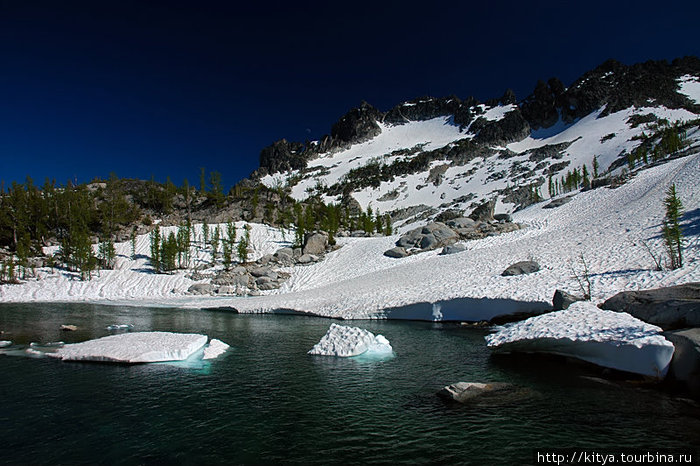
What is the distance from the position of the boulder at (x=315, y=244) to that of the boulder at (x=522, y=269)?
44.0m

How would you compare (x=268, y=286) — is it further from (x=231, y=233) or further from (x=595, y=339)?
(x=595, y=339)

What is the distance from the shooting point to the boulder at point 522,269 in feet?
102

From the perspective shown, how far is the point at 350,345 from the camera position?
18.2 meters

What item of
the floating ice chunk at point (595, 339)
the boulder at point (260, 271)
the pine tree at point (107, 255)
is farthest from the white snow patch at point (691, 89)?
the pine tree at point (107, 255)

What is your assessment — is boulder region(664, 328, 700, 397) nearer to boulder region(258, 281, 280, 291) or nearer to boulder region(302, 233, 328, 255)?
boulder region(258, 281, 280, 291)

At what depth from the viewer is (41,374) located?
569 inches

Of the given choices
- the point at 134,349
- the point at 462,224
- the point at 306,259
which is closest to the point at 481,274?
the point at 134,349

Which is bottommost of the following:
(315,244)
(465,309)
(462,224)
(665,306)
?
(465,309)

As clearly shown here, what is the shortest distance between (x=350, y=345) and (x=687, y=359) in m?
13.4

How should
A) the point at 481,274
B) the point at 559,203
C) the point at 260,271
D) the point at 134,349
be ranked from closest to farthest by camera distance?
the point at 134,349 < the point at 481,274 < the point at 260,271 < the point at 559,203

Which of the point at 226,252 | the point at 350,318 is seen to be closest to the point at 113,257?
the point at 226,252

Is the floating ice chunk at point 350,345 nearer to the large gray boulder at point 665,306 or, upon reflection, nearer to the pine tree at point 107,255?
the large gray boulder at point 665,306

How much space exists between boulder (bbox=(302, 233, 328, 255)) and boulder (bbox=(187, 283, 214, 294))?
68.0ft

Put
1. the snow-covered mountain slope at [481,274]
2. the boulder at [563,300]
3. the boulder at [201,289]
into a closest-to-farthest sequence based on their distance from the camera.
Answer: the boulder at [563,300]
the snow-covered mountain slope at [481,274]
the boulder at [201,289]
